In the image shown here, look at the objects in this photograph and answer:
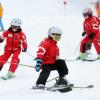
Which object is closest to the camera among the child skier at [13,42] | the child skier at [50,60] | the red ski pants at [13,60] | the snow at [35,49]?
the snow at [35,49]

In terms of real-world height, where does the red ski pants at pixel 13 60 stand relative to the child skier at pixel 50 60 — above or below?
below

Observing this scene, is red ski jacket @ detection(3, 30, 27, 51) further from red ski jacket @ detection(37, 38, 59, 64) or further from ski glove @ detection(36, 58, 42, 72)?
ski glove @ detection(36, 58, 42, 72)

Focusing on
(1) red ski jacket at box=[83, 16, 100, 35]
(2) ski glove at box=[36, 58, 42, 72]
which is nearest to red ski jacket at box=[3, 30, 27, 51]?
(2) ski glove at box=[36, 58, 42, 72]

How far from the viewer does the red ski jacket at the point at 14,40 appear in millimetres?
10844

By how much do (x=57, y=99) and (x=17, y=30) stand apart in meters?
3.09

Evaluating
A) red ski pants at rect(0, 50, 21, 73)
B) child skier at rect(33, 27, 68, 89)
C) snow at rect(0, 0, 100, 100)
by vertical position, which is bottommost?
snow at rect(0, 0, 100, 100)

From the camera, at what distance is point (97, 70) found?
11.3m

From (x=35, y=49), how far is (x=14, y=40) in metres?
4.78

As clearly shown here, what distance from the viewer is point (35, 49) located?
15633mm

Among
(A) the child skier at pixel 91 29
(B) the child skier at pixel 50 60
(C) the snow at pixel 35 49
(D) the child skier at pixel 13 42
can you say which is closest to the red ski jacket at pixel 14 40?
(D) the child skier at pixel 13 42

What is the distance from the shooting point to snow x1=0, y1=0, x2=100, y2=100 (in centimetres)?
854

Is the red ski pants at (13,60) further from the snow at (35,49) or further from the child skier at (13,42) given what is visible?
the snow at (35,49)

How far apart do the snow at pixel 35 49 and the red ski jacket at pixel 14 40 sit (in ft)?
2.10

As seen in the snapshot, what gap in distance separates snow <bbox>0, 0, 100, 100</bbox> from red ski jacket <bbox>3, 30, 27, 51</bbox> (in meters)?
0.64
